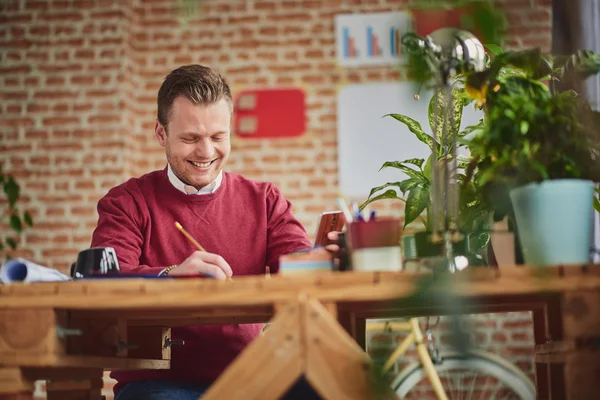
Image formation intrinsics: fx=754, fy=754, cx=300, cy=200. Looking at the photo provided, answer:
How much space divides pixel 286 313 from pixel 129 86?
11.6ft

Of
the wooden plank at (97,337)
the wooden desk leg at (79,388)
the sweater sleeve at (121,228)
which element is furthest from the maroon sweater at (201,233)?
the wooden plank at (97,337)

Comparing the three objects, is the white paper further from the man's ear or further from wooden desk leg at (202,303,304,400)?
the man's ear

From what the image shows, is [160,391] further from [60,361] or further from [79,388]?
[60,361]

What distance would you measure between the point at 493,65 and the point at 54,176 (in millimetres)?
3410

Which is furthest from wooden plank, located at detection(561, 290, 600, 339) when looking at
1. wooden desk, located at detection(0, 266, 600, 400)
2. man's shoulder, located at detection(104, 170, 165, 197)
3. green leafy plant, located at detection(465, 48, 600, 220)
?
man's shoulder, located at detection(104, 170, 165, 197)

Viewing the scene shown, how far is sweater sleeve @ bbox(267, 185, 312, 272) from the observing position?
1911 millimetres

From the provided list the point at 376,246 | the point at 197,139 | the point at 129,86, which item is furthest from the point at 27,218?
the point at 376,246

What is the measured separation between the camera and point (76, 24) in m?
4.25

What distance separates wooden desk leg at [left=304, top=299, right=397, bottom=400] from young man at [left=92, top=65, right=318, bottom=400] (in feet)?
2.62

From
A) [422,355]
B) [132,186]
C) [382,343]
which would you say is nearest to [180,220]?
[132,186]

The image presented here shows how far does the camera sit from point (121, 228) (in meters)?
1.79

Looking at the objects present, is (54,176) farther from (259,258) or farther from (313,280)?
(313,280)

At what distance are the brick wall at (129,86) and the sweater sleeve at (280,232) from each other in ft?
7.16

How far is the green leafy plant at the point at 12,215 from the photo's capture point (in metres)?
3.85
